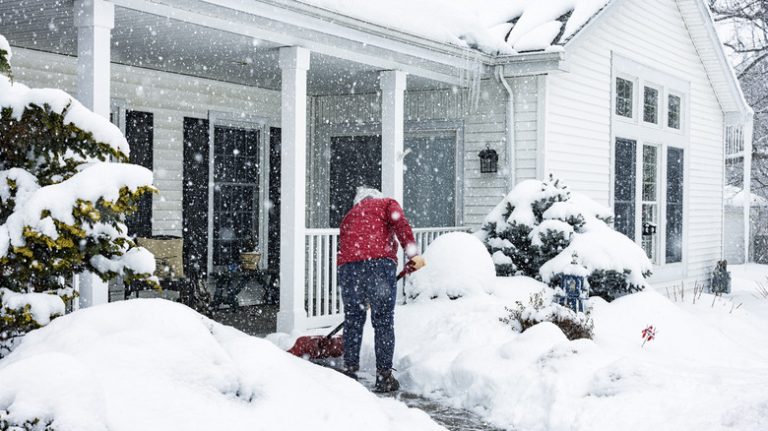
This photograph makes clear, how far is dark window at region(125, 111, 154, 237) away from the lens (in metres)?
10.4

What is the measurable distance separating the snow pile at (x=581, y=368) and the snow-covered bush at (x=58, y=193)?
2.87m

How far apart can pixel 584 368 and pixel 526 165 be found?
17.7 feet

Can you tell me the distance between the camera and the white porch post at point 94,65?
6.80m

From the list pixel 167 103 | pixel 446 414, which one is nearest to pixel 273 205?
pixel 167 103

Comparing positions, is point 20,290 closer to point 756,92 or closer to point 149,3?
point 149,3

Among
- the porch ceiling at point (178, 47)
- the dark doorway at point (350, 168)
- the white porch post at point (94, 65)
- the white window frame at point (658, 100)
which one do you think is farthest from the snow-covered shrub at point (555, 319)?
the white window frame at point (658, 100)

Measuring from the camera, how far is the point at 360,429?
14.0 feet

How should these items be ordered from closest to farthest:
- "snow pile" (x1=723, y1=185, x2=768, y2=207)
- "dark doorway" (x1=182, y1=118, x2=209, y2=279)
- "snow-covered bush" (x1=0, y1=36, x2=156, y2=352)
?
"snow-covered bush" (x1=0, y1=36, x2=156, y2=352) < "dark doorway" (x1=182, y1=118, x2=209, y2=279) < "snow pile" (x1=723, y1=185, x2=768, y2=207)

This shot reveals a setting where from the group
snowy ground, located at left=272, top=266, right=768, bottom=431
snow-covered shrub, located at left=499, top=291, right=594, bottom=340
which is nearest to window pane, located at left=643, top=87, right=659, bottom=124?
snowy ground, located at left=272, top=266, right=768, bottom=431

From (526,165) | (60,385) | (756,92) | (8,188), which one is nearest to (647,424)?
(60,385)

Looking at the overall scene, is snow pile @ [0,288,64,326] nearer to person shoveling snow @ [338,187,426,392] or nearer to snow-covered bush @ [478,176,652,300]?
person shoveling snow @ [338,187,426,392]

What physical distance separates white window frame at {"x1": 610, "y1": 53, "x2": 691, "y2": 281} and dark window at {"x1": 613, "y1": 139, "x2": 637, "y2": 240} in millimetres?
72

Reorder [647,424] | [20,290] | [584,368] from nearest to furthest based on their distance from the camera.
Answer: [20,290]
[647,424]
[584,368]

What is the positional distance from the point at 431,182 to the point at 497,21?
99.1 inches
